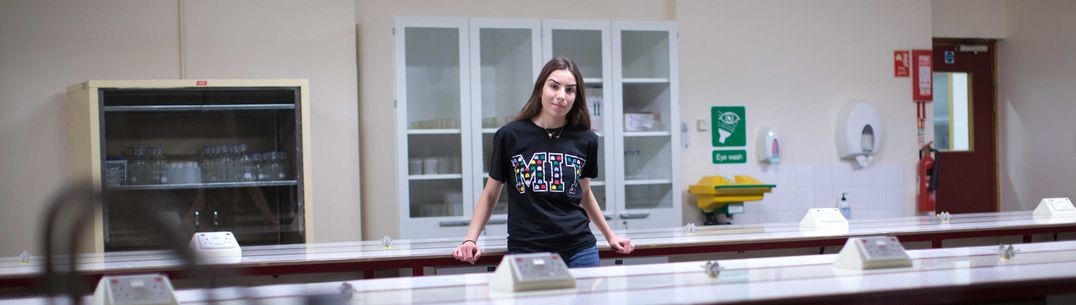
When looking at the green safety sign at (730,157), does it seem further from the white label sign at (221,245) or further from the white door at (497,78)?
the white label sign at (221,245)

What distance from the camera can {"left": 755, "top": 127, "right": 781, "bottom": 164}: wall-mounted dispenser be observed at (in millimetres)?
6074

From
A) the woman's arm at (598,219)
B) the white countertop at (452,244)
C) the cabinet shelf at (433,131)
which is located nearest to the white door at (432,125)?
→ the cabinet shelf at (433,131)

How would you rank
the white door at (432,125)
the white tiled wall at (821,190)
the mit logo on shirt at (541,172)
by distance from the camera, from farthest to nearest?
the white tiled wall at (821,190) < the white door at (432,125) < the mit logo on shirt at (541,172)

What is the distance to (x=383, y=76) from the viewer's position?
533 cm

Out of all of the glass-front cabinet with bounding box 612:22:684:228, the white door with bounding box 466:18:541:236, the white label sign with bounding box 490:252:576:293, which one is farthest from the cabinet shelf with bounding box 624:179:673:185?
the white label sign with bounding box 490:252:576:293

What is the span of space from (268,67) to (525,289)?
3.64 metres

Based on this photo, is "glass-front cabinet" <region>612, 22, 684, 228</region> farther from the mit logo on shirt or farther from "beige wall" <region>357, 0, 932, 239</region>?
the mit logo on shirt

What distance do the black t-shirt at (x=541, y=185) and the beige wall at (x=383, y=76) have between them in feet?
8.23

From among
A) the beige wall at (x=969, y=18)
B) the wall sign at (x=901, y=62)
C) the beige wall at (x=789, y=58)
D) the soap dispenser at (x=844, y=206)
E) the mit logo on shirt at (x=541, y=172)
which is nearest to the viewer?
the mit logo on shirt at (x=541, y=172)

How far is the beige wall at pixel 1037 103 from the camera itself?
6574 millimetres

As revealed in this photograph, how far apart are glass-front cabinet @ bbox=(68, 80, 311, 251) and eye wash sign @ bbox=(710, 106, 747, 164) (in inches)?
100

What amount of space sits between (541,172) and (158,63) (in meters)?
3.21

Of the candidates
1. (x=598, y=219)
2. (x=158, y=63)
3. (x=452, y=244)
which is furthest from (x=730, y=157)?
(x=158, y=63)

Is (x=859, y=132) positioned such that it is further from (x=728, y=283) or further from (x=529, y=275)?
(x=529, y=275)
